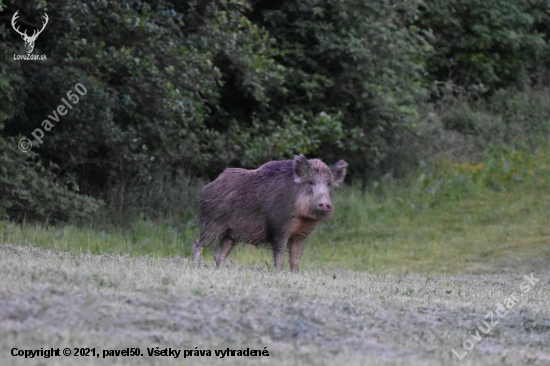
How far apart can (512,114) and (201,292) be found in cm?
2351

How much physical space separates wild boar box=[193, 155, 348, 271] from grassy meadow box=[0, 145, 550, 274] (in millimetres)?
1385

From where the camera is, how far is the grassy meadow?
15523mm

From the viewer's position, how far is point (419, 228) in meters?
20.7

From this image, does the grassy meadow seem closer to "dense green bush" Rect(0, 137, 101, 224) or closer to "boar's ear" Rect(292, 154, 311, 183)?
"dense green bush" Rect(0, 137, 101, 224)

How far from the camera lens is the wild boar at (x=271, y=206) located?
440 inches

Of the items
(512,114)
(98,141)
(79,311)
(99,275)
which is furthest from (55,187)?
(512,114)

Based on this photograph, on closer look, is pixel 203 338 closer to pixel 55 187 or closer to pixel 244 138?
pixel 55 187

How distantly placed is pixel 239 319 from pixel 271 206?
4.78m

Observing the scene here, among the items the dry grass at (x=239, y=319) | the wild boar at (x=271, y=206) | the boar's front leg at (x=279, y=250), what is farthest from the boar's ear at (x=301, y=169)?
the dry grass at (x=239, y=319)

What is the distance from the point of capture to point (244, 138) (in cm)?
2027

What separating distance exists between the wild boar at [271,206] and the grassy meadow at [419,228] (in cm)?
139

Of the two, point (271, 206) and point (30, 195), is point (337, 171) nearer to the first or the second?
point (271, 206)

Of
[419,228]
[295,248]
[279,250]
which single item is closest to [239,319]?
[279,250]

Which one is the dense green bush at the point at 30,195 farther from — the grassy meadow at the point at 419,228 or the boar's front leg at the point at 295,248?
the boar's front leg at the point at 295,248
